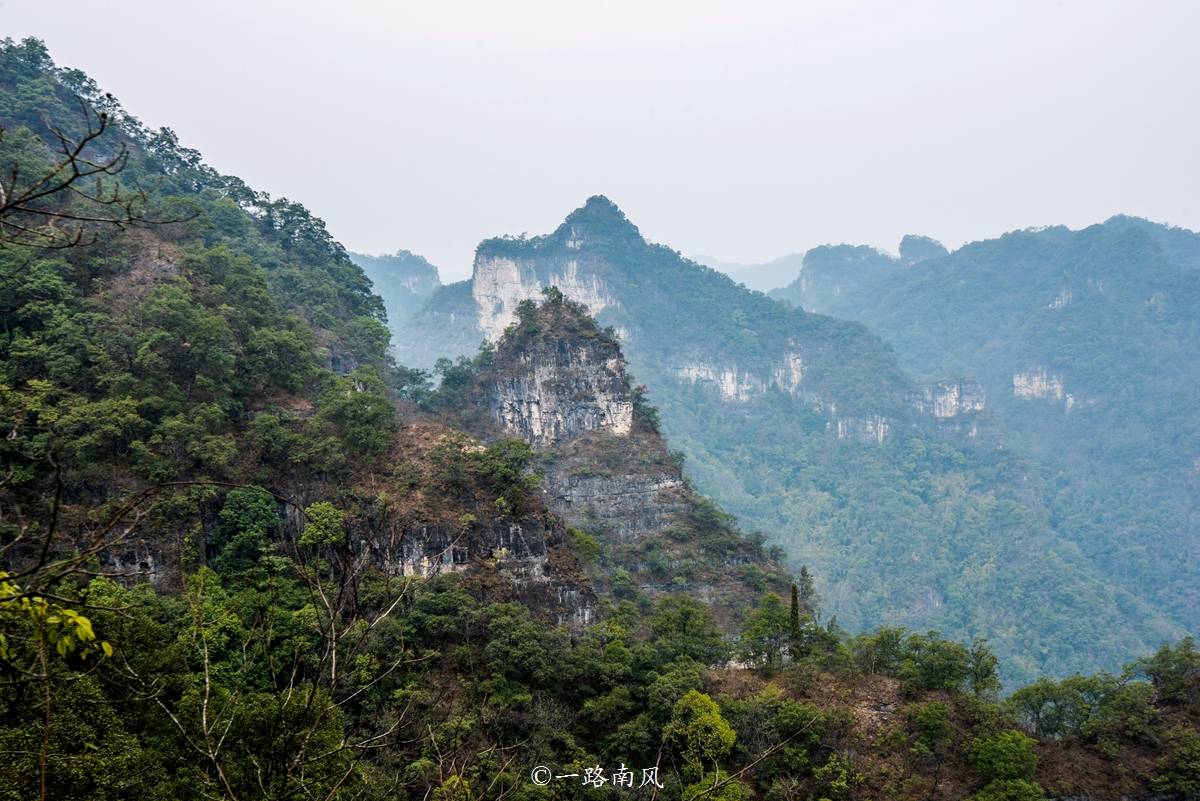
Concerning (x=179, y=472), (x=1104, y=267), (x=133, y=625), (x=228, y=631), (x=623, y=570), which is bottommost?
(x=623, y=570)

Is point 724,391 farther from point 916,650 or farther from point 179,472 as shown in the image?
point 179,472

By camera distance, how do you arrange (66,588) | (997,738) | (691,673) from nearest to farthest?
(66,588) < (997,738) < (691,673)

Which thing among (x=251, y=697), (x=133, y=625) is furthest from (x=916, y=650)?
(x=133, y=625)

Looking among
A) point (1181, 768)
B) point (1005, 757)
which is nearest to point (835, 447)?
point (1181, 768)

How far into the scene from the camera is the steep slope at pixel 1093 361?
3157 inches

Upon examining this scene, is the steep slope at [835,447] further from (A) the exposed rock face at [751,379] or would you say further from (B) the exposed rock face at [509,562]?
(B) the exposed rock face at [509,562]

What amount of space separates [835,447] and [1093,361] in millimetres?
48069

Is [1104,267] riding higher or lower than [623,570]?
higher

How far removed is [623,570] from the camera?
38.8 metres

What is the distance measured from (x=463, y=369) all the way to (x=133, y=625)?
41401 millimetres

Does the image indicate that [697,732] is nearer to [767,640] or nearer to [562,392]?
[767,640]

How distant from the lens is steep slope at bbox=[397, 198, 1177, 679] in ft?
211

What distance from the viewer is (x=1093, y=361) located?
105 meters

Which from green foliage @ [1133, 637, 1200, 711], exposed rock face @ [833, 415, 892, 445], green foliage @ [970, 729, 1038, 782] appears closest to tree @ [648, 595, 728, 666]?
green foliage @ [970, 729, 1038, 782]
